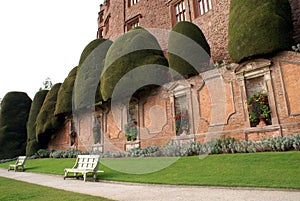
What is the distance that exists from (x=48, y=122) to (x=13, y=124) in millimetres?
7586

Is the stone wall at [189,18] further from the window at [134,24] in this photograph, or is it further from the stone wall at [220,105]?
the stone wall at [220,105]

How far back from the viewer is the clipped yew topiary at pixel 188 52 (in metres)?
11.8

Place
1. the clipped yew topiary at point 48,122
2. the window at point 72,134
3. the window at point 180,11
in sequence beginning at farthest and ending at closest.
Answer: the clipped yew topiary at point 48,122
the window at point 72,134
the window at point 180,11

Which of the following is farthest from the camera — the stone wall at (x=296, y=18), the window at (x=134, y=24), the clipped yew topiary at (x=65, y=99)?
the window at (x=134, y=24)

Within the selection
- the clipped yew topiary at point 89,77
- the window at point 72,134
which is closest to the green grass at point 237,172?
the clipped yew topiary at point 89,77

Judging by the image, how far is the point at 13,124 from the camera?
2528cm

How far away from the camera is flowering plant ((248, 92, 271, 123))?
891 cm

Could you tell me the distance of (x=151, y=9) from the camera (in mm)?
20875

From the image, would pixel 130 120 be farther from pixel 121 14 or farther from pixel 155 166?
pixel 121 14

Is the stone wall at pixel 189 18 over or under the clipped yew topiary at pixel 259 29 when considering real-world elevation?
over

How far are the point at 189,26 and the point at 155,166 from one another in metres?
8.52

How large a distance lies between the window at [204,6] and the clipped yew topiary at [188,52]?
4.34 m

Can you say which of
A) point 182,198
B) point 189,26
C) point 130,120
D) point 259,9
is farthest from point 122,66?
point 182,198

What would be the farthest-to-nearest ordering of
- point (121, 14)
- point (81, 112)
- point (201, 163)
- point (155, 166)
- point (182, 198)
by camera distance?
point (121, 14), point (81, 112), point (155, 166), point (201, 163), point (182, 198)
